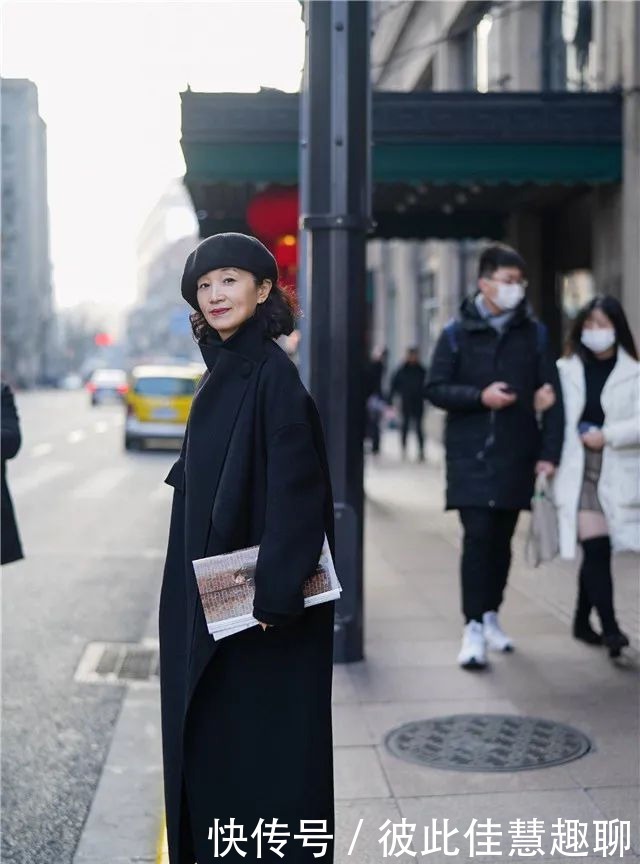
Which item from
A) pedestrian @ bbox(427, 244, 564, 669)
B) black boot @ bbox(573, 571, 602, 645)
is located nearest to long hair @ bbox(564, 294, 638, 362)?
pedestrian @ bbox(427, 244, 564, 669)

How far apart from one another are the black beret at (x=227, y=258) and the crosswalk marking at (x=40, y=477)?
13641 mm

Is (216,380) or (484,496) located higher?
(216,380)

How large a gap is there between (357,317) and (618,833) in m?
3.14

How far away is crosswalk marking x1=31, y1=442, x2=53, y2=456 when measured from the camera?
24336 mm

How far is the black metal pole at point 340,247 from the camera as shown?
6391 millimetres

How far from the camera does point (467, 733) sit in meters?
5.28

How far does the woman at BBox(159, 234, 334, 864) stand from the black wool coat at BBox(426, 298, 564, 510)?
3067mm

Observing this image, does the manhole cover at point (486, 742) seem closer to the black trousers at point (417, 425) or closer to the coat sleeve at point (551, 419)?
the coat sleeve at point (551, 419)

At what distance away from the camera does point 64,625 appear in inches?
320

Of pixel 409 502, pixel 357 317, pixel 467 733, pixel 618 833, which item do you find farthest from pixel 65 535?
pixel 618 833

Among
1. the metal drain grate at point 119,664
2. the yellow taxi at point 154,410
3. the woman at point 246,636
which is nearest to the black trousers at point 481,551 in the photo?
the metal drain grate at point 119,664

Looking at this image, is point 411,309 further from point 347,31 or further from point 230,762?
point 230,762

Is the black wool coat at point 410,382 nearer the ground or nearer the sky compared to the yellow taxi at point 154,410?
nearer the sky

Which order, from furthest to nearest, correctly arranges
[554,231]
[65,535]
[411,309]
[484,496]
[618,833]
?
[411,309] → [554,231] → [65,535] → [484,496] → [618,833]
